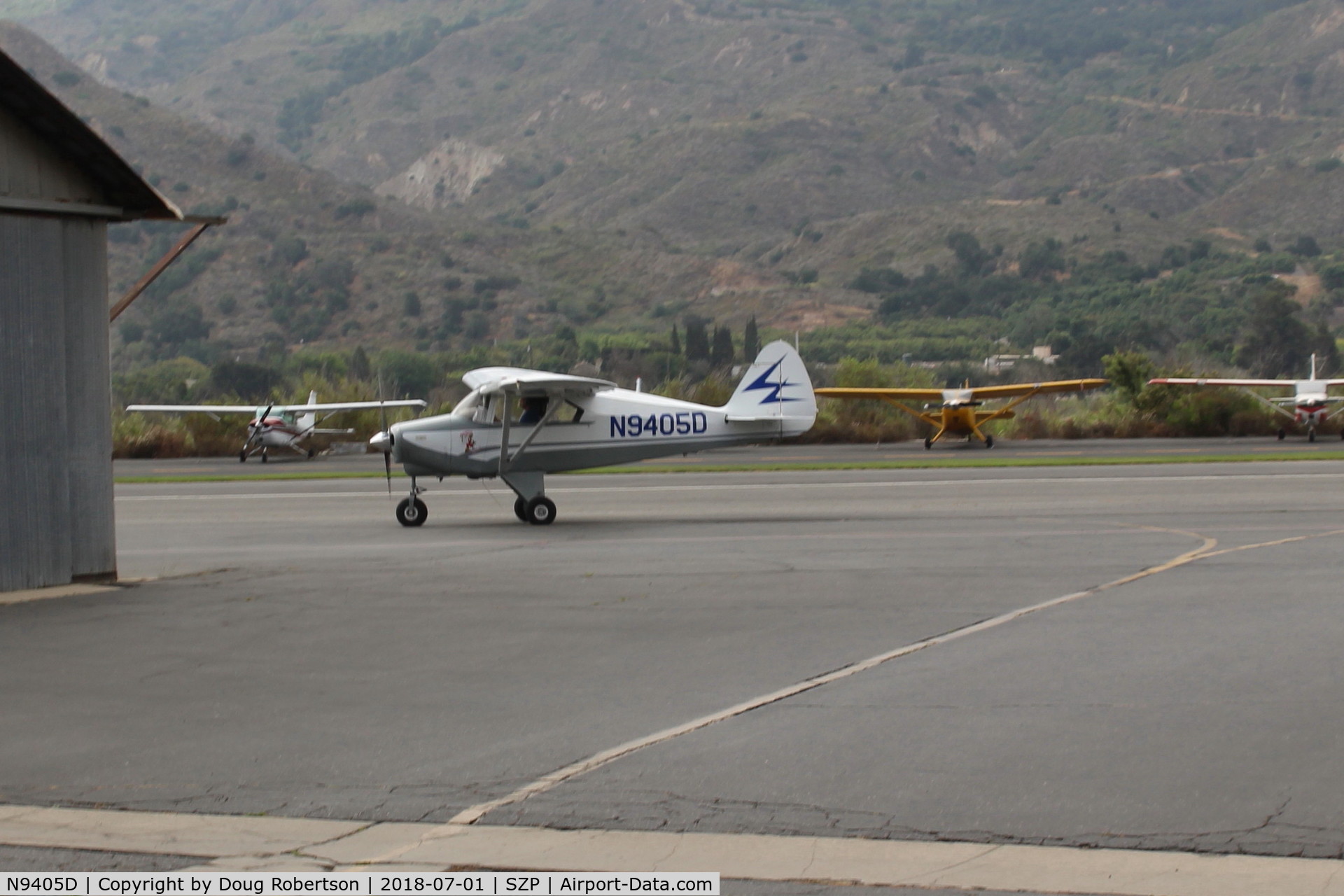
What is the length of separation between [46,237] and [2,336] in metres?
1.00

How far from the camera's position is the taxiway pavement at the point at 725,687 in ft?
19.5

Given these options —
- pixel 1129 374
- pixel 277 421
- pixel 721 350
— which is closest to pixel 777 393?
pixel 277 421

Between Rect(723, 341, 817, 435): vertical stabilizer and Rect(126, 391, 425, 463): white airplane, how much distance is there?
20631 millimetres

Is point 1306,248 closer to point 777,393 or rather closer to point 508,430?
point 777,393

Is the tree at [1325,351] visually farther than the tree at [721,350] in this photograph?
No

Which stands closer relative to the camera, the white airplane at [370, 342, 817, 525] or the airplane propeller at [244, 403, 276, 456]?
the white airplane at [370, 342, 817, 525]

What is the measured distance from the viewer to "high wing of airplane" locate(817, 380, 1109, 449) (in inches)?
1710

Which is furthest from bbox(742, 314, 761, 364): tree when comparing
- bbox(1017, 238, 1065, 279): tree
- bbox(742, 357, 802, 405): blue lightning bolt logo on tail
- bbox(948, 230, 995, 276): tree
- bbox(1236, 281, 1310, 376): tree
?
bbox(742, 357, 802, 405): blue lightning bolt logo on tail

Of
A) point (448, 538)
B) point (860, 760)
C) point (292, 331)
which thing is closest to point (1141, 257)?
point (292, 331)

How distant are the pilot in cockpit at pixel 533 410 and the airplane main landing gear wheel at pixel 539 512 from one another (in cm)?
118

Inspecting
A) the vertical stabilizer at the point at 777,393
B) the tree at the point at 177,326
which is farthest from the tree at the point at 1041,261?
the vertical stabilizer at the point at 777,393

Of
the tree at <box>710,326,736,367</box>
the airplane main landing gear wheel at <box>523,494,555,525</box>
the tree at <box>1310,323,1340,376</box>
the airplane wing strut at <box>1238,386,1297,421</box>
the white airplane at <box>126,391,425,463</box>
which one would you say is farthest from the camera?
the tree at <box>710,326,736,367</box>

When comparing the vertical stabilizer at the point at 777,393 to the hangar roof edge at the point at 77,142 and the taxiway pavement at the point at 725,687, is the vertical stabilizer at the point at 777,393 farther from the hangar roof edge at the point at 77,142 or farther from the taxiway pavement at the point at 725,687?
the hangar roof edge at the point at 77,142

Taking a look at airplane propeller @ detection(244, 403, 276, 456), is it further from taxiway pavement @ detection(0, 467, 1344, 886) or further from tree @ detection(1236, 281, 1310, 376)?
tree @ detection(1236, 281, 1310, 376)
